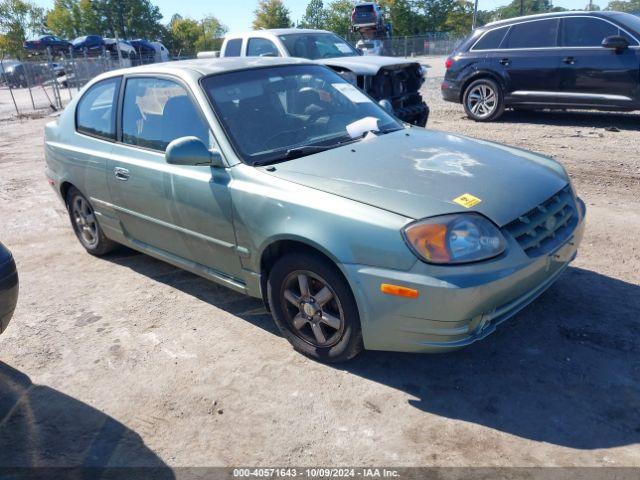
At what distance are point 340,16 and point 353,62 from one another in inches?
2520

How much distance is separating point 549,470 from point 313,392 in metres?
1.25

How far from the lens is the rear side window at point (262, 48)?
8.92 meters

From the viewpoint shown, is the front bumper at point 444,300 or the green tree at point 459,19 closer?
the front bumper at point 444,300

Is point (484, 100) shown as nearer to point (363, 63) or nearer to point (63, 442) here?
point (363, 63)

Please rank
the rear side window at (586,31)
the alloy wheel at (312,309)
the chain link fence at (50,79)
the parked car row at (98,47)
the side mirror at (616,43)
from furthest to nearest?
the parked car row at (98,47) → the chain link fence at (50,79) → the rear side window at (586,31) → the side mirror at (616,43) → the alloy wheel at (312,309)

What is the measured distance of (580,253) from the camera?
4.46m

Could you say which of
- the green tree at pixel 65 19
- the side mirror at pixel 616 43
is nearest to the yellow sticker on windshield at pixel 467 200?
the side mirror at pixel 616 43

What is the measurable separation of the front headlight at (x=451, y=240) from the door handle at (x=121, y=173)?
243 cm

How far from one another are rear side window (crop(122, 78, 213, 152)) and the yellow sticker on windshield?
64.7 inches

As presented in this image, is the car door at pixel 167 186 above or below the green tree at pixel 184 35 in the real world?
below

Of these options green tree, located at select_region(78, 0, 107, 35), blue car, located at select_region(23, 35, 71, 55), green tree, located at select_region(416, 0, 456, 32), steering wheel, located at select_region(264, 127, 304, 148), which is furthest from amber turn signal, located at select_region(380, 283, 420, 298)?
green tree, located at select_region(78, 0, 107, 35)

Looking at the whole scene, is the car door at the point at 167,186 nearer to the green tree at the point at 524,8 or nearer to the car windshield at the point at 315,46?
the car windshield at the point at 315,46

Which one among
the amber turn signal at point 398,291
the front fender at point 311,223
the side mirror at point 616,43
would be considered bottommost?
the amber turn signal at point 398,291

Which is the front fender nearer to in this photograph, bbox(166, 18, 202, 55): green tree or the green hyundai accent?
the green hyundai accent
